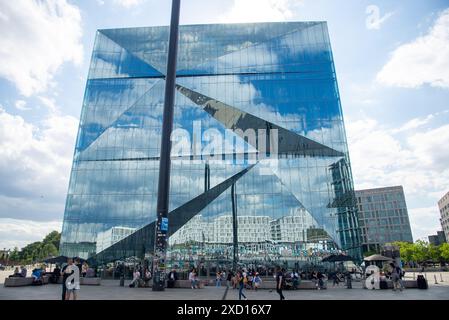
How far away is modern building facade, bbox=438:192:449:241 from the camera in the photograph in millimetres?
100250

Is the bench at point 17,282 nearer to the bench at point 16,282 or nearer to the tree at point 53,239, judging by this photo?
the bench at point 16,282

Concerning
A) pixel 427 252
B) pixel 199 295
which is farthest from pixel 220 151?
pixel 427 252

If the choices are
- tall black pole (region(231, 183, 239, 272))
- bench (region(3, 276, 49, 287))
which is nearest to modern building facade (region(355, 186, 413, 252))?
tall black pole (region(231, 183, 239, 272))

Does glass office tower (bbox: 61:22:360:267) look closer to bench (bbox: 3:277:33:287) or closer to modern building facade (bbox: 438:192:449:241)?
bench (bbox: 3:277:33:287)

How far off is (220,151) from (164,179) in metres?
15.9

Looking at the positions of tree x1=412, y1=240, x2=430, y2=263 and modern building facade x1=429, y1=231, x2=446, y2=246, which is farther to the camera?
modern building facade x1=429, y1=231, x2=446, y2=246

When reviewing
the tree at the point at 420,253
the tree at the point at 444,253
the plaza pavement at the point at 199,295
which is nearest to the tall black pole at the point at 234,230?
the plaza pavement at the point at 199,295

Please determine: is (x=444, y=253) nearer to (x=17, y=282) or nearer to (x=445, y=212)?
(x=445, y=212)

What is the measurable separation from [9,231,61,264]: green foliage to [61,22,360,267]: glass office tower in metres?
70.9

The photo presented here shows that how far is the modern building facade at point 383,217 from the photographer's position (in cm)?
10450

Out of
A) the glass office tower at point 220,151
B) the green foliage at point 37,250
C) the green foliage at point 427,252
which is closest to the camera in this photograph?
the glass office tower at point 220,151

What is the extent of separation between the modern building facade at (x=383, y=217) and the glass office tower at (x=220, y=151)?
80836 millimetres

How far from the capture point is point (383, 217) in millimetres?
107125
